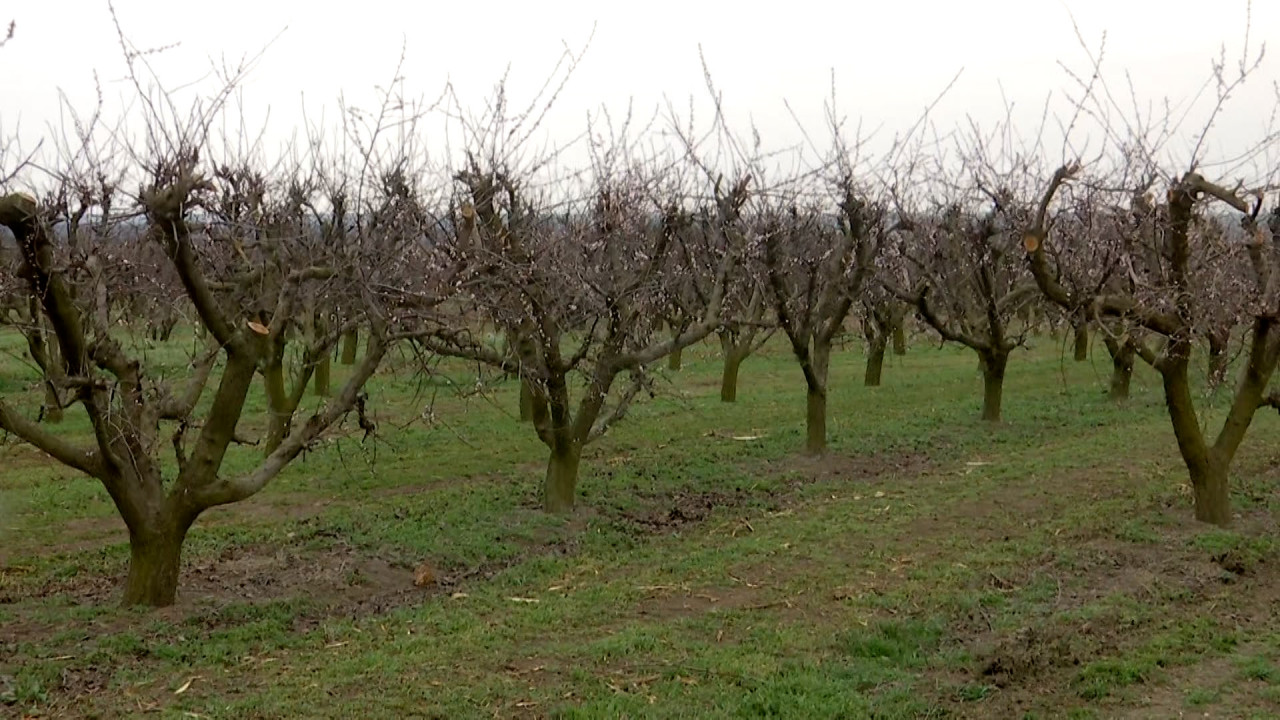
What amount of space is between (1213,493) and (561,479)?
218 inches

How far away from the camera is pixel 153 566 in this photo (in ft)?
22.1

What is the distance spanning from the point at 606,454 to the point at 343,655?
7161mm

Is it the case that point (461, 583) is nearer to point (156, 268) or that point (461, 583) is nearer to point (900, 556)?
point (900, 556)

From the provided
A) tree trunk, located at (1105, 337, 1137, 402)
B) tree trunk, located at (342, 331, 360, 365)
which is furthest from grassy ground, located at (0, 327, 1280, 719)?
tree trunk, located at (342, 331, 360, 365)

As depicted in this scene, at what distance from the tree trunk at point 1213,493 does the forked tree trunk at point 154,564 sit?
782cm

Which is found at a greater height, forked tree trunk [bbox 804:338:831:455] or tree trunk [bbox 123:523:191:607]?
forked tree trunk [bbox 804:338:831:455]

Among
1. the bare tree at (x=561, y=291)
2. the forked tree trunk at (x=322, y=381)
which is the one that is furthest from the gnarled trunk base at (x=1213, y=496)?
the forked tree trunk at (x=322, y=381)

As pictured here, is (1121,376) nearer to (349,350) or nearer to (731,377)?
(731,377)

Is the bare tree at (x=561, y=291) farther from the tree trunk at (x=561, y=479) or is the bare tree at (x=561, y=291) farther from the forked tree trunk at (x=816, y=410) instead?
the forked tree trunk at (x=816, y=410)

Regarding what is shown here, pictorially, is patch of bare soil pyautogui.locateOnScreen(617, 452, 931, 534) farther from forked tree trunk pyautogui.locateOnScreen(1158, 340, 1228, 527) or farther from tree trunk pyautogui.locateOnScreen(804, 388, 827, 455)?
forked tree trunk pyautogui.locateOnScreen(1158, 340, 1228, 527)

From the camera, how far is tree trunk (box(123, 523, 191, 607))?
6707 mm

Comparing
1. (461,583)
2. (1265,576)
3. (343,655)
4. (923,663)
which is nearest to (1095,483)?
(1265,576)

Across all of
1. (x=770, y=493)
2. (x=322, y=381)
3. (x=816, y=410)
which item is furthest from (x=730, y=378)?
(x=770, y=493)

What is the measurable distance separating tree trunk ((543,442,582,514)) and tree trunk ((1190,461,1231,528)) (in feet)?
17.4
